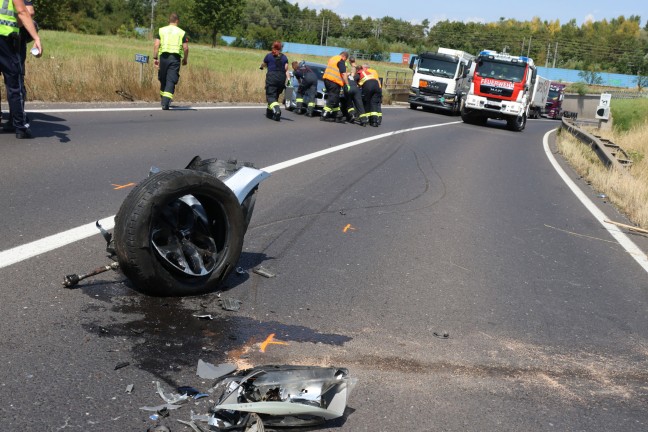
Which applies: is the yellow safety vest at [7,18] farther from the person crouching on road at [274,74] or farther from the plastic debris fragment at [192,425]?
the person crouching on road at [274,74]

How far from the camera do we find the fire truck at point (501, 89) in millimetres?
29391

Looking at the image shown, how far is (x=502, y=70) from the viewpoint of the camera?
99.1ft

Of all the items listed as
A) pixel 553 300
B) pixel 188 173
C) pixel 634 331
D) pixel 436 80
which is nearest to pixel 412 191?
pixel 553 300

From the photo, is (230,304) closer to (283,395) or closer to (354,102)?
(283,395)

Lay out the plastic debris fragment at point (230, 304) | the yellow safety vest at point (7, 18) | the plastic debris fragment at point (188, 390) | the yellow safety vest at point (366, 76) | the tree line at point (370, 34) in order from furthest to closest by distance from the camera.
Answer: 1. the tree line at point (370, 34)
2. the yellow safety vest at point (366, 76)
3. the yellow safety vest at point (7, 18)
4. the plastic debris fragment at point (230, 304)
5. the plastic debris fragment at point (188, 390)

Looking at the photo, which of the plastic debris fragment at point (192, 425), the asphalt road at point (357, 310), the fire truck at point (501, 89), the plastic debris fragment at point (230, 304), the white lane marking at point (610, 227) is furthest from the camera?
the fire truck at point (501, 89)

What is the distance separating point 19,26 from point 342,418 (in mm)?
7987

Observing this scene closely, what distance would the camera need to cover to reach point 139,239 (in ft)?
15.1

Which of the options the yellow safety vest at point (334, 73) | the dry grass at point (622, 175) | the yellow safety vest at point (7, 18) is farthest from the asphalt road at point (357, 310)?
the yellow safety vest at point (334, 73)

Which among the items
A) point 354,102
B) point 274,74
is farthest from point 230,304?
point 354,102

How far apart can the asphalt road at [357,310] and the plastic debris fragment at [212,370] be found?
0.06 meters

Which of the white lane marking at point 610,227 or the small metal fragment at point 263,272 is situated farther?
the white lane marking at point 610,227

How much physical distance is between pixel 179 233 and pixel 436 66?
107ft

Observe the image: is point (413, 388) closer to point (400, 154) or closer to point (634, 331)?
point (634, 331)
